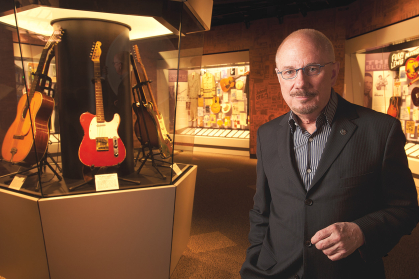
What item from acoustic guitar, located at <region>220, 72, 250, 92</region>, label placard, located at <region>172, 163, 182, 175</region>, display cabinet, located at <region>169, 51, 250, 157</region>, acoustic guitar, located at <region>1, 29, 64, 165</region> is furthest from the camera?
acoustic guitar, located at <region>220, 72, 250, 92</region>

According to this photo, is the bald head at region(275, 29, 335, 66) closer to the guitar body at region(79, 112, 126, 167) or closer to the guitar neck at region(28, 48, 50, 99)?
the guitar body at region(79, 112, 126, 167)

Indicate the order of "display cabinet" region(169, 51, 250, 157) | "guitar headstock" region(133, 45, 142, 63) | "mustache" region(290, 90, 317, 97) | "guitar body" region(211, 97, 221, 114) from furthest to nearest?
"guitar body" region(211, 97, 221, 114) → "display cabinet" region(169, 51, 250, 157) → "guitar headstock" region(133, 45, 142, 63) → "mustache" region(290, 90, 317, 97)

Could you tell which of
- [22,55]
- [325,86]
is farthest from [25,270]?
[325,86]

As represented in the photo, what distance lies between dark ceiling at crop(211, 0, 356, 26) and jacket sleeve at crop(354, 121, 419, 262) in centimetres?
583

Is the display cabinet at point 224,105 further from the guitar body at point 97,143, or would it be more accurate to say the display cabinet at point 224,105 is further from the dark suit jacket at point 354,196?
the dark suit jacket at point 354,196

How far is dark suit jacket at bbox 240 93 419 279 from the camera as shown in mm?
953

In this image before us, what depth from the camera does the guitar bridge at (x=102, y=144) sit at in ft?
6.25

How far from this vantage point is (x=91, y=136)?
189cm

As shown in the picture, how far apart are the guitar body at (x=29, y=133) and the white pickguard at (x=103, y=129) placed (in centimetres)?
27

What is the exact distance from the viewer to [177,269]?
7.69 ft

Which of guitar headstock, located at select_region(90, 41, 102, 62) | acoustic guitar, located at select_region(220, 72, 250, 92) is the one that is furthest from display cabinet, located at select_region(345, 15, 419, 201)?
guitar headstock, located at select_region(90, 41, 102, 62)

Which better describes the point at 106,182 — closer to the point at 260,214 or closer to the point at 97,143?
the point at 97,143

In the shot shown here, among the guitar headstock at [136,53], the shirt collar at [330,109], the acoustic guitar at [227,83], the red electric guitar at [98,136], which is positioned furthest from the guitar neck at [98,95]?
the acoustic guitar at [227,83]

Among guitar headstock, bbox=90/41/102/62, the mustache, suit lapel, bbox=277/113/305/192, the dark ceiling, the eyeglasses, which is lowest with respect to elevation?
suit lapel, bbox=277/113/305/192
